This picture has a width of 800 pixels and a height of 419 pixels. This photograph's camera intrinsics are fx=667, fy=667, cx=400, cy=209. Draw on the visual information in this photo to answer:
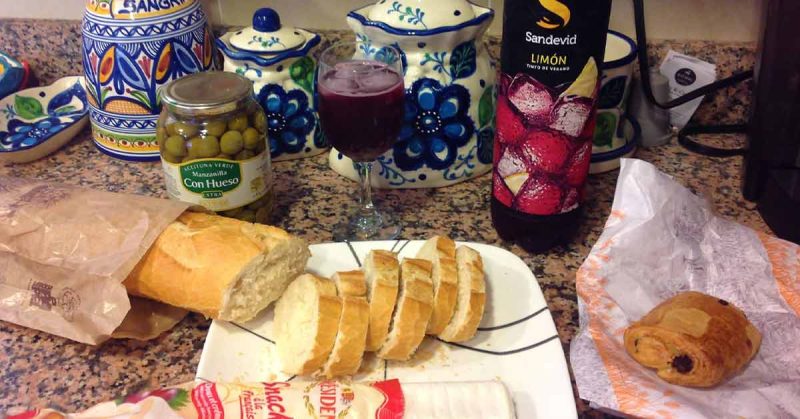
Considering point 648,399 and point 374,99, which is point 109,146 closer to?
point 374,99

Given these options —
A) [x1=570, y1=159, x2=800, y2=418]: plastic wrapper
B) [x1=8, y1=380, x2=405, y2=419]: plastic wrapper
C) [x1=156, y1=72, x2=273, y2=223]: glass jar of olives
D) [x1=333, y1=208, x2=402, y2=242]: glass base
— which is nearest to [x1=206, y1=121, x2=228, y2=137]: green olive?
Answer: [x1=156, y1=72, x2=273, y2=223]: glass jar of olives

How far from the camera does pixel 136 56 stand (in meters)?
0.95

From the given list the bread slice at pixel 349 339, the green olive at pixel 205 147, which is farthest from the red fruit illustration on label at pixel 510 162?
the green olive at pixel 205 147

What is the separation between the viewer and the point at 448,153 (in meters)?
0.95

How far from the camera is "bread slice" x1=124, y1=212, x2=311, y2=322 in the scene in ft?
2.26

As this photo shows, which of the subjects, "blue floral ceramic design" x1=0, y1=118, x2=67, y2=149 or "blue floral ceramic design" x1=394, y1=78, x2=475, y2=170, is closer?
"blue floral ceramic design" x1=394, y1=78, x2=475, y2=170

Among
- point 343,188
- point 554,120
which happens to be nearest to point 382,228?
point 343,188

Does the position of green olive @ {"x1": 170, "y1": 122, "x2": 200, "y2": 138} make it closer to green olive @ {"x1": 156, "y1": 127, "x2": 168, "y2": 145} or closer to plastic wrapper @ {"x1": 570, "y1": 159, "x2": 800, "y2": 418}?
green olive @ {"x1": 156, "y1": 127, "x2": 168, "y2": 145}

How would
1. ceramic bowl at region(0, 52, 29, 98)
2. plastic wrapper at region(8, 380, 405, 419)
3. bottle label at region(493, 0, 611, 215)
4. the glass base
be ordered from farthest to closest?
ceramic bowl at region(0, 52, 29, 98)
the glass base
bottle label at region(493, 0, 611, 215)
plastic wrapper at region(8, 380, 405, 419)

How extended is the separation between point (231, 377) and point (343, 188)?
1.32 feet

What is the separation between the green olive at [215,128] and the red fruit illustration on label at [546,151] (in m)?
0.36

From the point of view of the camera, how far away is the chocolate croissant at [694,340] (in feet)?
2.02

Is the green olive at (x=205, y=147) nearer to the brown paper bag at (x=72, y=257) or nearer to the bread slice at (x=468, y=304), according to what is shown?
the brown paper bag at (x=72, y=257)

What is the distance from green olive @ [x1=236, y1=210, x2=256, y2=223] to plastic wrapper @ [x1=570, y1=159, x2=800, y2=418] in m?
0.41
